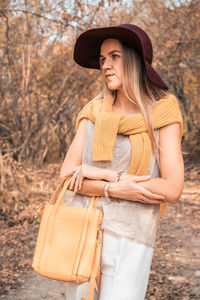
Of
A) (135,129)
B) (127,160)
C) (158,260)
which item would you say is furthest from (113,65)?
(158,260)

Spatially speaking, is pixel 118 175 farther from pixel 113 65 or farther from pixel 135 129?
pixel 113 65

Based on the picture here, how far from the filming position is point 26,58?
8.29 meters

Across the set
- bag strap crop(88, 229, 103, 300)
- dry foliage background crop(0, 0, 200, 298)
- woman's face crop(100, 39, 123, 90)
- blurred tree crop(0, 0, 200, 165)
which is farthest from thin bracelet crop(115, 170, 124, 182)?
blurred tree crop(0, 0, 200, 165)

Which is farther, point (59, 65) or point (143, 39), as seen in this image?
point (59, 65)

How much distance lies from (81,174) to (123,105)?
47 cm

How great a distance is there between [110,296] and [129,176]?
23.2 inches

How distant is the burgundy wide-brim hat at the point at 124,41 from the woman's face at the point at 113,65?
5 centimetres

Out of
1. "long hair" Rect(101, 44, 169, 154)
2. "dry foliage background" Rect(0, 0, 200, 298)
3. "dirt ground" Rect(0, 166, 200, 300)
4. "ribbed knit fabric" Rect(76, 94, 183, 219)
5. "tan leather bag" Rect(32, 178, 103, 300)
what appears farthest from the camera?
"dry foliage background" Rect(0, 0, 200, 298)

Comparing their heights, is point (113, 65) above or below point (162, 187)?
above

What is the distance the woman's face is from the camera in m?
2.04

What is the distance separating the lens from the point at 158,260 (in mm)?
4773

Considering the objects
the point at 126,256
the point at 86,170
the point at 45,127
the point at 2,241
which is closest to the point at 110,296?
the point at 126,256

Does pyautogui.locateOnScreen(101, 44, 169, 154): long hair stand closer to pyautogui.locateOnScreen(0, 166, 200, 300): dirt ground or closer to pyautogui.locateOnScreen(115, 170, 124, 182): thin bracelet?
pyautogui.locateOnScreen(115, 170, 124, 182): thin bracelet

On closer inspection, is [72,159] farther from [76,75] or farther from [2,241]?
[76,75]
